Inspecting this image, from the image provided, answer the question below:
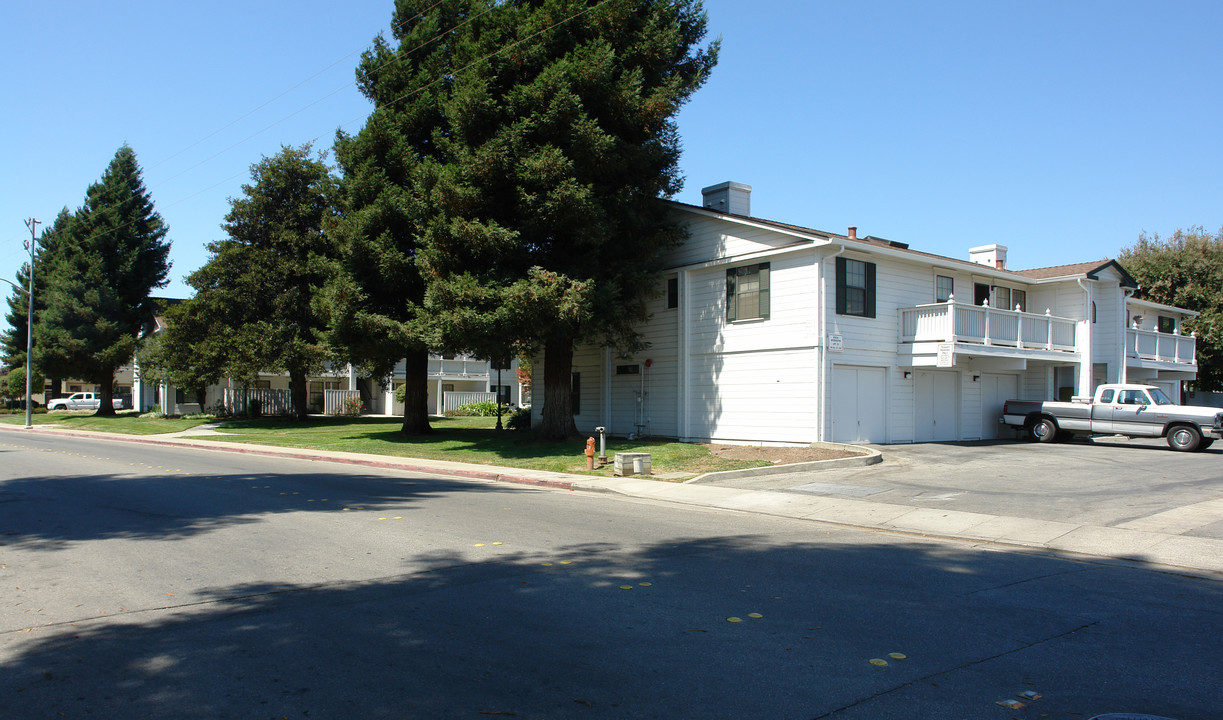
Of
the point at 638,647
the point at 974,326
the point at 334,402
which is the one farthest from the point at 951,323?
the point at 334,402

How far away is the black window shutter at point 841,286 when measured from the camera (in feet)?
70.9

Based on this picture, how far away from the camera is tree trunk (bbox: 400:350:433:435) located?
2930 centimetres

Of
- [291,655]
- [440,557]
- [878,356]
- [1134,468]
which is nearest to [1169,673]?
[291,655]

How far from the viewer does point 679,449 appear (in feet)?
70.3

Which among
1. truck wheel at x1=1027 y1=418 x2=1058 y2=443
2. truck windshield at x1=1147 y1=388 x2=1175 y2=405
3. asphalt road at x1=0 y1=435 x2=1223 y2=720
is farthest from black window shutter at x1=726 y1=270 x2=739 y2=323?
asphalt road at x1=0 y1=435 x2=1223 y2=720

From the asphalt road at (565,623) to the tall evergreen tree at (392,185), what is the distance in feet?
44.3

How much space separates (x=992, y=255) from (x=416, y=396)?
2281 cm

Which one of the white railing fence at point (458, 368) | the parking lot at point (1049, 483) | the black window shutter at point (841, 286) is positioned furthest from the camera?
the white railing fence at point (458, 368)

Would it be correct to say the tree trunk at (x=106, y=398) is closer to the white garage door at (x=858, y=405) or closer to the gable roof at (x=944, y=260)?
the gable roof at (x=944, y=260)

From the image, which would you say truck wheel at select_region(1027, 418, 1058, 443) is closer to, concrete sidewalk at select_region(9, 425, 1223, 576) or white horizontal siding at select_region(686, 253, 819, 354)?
white horizontal siding at select_region(686, 253, 819, 354)

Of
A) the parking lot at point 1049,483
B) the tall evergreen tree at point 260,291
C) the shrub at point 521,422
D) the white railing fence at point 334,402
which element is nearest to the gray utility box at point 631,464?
the parking lot at point 1049,483

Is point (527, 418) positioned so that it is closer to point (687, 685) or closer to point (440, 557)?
point (440, 557)

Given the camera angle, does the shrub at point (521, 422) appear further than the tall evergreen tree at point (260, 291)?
No

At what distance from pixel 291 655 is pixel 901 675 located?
4.01 m
